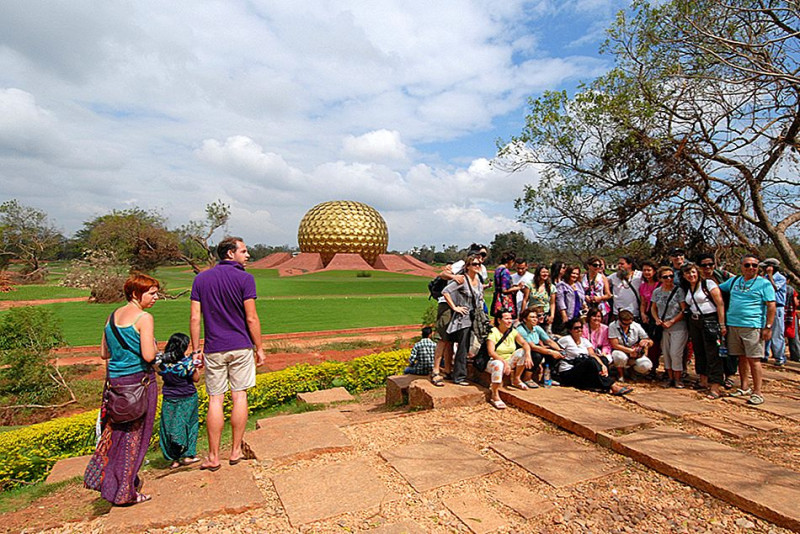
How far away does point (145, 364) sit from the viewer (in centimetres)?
288

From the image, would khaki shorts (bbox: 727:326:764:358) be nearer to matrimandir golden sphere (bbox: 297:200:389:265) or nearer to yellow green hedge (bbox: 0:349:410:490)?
yellow green hedge (bbox: 0:349:410:490)

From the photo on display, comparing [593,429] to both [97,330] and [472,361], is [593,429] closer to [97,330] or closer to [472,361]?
[472,361]

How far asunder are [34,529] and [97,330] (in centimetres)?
1227

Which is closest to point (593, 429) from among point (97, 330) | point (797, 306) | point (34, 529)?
point (34, 529)

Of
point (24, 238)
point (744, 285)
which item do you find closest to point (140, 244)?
point (24, 238)

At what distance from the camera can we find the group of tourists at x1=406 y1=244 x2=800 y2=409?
15.3 feet

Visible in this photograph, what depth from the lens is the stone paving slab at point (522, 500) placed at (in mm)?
2580

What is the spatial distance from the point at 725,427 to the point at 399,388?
10.5 feet

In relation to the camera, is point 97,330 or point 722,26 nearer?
point 722,26

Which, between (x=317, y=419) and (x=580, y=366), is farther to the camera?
(x=580, y=366)

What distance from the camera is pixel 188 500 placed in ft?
8.66

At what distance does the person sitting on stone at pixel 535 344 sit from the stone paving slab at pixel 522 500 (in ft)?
6.95

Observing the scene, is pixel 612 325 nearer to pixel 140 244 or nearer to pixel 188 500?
pixel 188 500

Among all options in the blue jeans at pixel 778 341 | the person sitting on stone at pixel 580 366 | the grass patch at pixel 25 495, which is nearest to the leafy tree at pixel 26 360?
the grass patch at pixel 25 495
